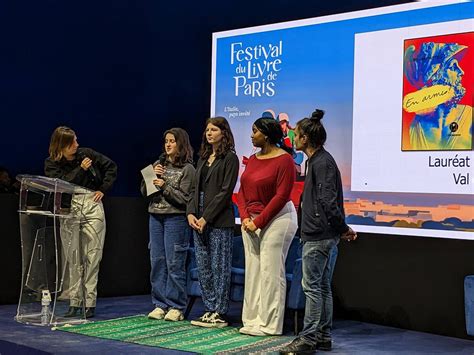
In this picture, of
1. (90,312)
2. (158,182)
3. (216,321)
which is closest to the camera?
(216,321)

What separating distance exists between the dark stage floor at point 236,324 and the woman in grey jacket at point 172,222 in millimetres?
402

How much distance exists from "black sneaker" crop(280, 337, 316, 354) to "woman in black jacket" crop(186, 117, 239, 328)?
92cm

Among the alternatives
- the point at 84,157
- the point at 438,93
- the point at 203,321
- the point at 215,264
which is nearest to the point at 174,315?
the point at 203,321

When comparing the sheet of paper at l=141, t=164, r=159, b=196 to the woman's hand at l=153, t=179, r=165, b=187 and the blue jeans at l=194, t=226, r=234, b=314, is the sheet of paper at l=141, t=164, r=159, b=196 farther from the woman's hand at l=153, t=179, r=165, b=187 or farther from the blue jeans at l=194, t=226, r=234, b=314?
the blue jeans at l=194, t=226, r=234, b=314

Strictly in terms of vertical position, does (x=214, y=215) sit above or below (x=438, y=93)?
below

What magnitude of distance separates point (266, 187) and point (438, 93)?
1.48 metres

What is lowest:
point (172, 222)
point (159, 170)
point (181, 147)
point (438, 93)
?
point (172, 222)

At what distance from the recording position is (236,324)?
5.86m

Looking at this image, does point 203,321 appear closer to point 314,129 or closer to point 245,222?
point 245,222

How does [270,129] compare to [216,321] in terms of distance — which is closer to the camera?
[270,129]

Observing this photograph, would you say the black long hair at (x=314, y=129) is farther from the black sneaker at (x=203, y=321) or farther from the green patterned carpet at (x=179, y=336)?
the black sneaker at (x=203, y=321)

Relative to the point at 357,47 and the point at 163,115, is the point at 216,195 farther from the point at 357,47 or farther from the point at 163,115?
the point at 163,115

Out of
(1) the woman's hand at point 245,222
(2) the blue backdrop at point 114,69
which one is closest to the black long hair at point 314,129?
(1) the woman's hand at point 245,222

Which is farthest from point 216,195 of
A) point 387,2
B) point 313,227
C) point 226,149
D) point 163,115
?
point 163,115
